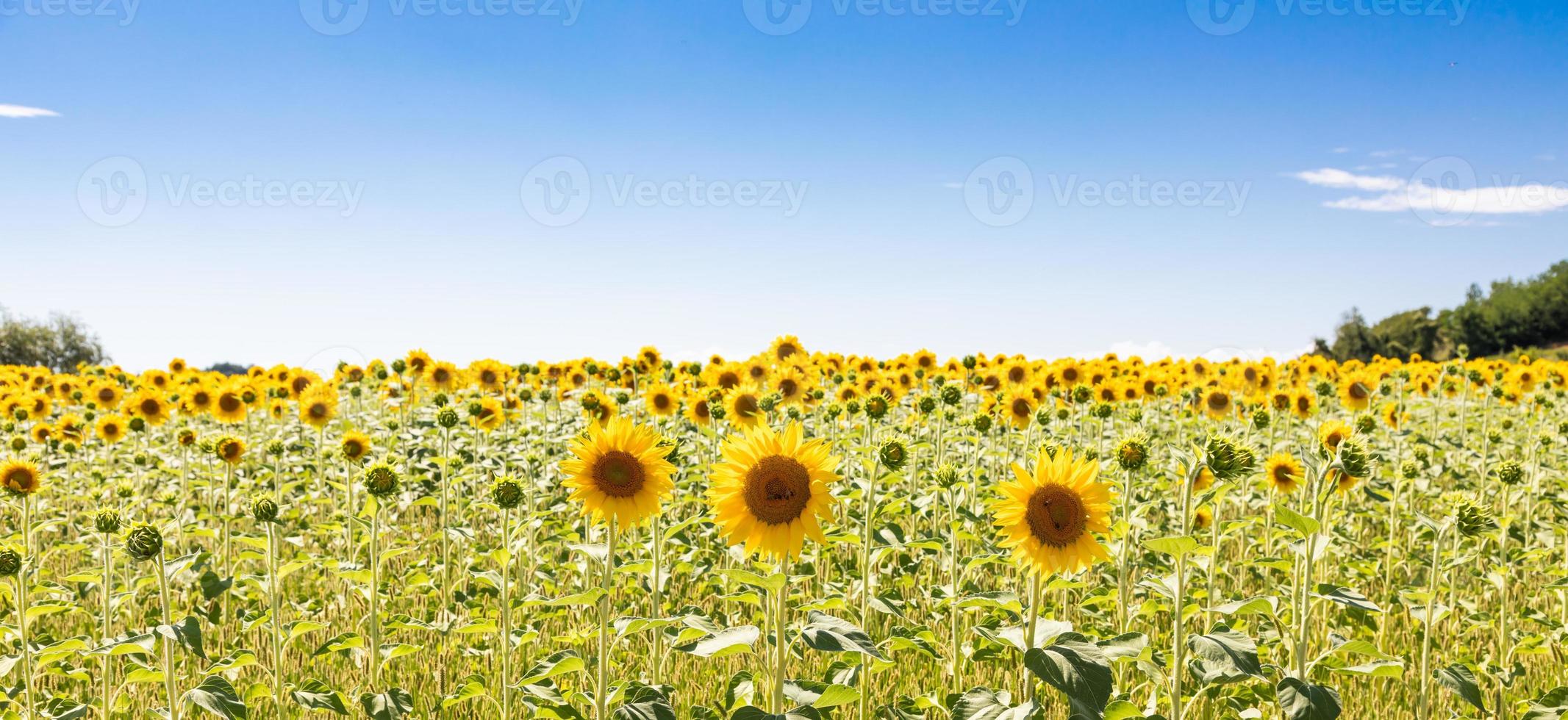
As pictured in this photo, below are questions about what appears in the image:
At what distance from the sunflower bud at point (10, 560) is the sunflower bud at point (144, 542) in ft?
2.17

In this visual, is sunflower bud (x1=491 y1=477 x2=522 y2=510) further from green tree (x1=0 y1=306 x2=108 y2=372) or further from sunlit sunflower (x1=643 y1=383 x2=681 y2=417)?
green tree (x1=0 y1=306 x2=108 y2=372)

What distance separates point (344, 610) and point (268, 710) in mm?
1499

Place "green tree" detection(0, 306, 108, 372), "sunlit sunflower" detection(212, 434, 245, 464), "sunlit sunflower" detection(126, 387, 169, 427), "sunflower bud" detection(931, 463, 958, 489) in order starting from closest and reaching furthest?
"sunflower bud" detection(931, 463, 958, 489)
"sunlit sunflower" detection(212, 434, 245, 464)
"sunlit sunflower" detection(126, 387, 169, 427)
"green tree" detection(0, 306, 108, 372)

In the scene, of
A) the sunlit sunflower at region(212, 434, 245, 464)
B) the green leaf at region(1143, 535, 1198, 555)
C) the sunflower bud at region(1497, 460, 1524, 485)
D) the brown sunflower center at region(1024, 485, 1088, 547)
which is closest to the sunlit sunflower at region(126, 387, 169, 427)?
the sunlit sunflower at region(212, 434, 245, 464)

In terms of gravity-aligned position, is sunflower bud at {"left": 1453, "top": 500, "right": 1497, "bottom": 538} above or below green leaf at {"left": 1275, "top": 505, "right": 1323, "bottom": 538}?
below

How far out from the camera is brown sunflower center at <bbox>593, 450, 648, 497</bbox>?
371 centimetres

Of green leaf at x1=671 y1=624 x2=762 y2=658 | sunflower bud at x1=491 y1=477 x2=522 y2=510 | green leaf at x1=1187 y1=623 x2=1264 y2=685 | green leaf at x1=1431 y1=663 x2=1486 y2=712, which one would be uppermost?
sunflower bud at x1=491 y1=477 x2=522 y2=510

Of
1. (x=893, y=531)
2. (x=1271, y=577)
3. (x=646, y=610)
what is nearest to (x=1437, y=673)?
(x=893, y=531)

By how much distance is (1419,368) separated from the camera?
14070mm

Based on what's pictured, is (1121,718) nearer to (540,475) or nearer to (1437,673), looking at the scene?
(1437,673)

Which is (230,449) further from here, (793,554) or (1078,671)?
(1078,671)

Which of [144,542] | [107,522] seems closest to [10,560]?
[107,522]

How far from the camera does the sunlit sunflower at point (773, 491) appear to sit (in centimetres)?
339

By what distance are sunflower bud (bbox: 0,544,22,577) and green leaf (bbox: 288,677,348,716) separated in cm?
140
